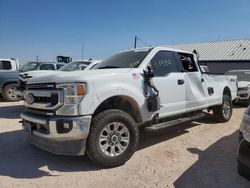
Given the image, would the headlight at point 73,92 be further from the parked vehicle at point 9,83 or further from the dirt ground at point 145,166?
the parked vehicle at point 9,83

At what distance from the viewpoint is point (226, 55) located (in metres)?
24.2

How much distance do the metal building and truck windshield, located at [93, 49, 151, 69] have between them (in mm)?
19052

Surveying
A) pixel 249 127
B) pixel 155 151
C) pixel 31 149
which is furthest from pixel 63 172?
pixel 249 127

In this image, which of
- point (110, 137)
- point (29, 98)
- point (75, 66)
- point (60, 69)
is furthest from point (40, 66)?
point (110, 137)

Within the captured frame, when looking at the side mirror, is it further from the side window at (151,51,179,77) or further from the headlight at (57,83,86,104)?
the headlight at (57,83,86,104)

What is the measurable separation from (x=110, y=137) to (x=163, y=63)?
2.06 m

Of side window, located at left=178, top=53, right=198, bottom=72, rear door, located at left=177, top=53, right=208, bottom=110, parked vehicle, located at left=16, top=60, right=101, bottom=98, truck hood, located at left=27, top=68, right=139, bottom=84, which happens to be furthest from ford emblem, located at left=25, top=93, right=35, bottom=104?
parked vehicle, located at left=16, top=60, right=101, bottom=98

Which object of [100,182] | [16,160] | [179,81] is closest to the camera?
[100,182]

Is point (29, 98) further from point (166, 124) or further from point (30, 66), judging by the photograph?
point (30, 66)

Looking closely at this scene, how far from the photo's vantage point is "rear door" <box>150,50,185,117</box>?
17.4ft

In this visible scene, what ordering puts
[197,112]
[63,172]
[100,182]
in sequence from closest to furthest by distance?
[100,182], [63,172], [197,112]

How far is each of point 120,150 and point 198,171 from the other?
128 centimetres

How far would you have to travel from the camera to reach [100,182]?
386cm

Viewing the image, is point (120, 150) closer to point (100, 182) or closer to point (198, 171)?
point (100, 182)
